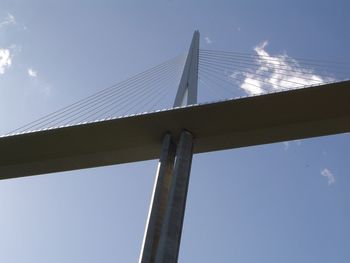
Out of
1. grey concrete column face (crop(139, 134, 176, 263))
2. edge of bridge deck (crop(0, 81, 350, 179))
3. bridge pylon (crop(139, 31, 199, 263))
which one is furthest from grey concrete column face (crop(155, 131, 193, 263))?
edge of bridge deck (crop(0, 81, 350, 179))

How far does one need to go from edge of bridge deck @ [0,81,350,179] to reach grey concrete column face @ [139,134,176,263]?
0.79 m

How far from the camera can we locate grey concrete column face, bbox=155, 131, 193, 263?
17575mm

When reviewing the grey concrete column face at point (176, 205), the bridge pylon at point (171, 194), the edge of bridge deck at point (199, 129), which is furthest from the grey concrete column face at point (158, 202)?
the edge of bridge deck at point (199, 129)

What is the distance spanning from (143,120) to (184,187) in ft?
9.82

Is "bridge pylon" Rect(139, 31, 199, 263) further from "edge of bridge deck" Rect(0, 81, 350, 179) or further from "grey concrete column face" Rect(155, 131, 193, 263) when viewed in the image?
"edge of bridge deck" Rect(0, 81, 350, 179)

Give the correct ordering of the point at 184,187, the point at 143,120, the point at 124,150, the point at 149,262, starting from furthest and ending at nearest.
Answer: the point at 124,150 < the point at 143,120 < the point at 184,187 < the point at 149,262

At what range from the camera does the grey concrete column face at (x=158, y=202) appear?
720 inches

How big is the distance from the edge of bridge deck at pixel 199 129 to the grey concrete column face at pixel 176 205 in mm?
890

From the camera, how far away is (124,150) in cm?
2214

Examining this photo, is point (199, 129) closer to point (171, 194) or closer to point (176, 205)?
point (171, 194)

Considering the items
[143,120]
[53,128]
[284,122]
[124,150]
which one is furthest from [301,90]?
[53,128]

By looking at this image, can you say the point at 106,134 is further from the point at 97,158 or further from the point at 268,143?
the point at 268,143

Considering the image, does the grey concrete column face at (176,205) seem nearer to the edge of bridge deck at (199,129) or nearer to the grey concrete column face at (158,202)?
the grey concrete column face at (158,202)

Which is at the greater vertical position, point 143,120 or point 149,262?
point 143,120
